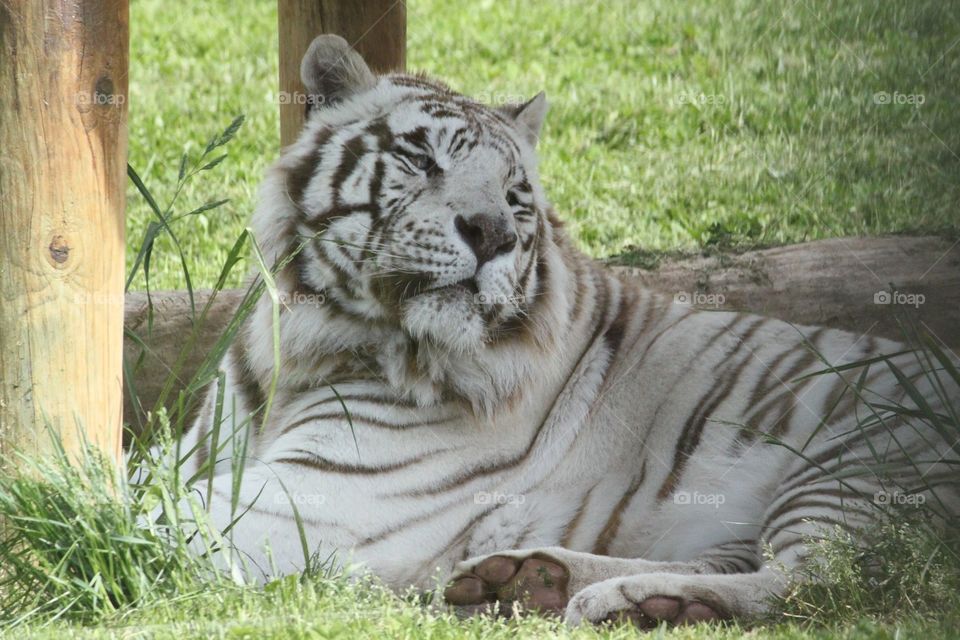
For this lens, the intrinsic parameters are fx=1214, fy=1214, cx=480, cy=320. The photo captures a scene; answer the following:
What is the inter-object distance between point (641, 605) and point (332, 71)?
2.20 m

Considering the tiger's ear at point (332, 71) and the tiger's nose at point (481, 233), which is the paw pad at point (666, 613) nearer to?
the tiger's nose at point (481, 233)

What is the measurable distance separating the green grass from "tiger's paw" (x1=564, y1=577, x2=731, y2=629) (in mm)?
2811

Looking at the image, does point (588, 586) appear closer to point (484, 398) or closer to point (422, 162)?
point (484, 398)

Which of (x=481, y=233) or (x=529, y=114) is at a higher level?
(x=529, y=114)

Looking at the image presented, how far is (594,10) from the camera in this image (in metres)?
10.6

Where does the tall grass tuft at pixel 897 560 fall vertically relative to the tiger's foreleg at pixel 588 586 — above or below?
above

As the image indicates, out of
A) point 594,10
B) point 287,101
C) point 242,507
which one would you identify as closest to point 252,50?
point 594,10

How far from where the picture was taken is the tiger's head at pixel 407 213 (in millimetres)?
4043

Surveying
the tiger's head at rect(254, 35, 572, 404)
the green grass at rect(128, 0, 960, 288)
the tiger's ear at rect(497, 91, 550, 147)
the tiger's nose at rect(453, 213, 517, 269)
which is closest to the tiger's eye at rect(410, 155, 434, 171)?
the tiger's head at rect(254, 35, 572, 404)

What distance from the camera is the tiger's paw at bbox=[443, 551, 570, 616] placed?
365cm

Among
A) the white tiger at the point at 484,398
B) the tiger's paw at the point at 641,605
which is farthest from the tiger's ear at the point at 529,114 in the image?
the tiger's paw at the point at 641,605

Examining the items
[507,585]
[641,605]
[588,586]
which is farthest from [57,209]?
[641,605]

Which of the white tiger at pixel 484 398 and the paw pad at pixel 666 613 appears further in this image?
the white tiger at pixel 484 398

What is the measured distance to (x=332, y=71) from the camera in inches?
174
